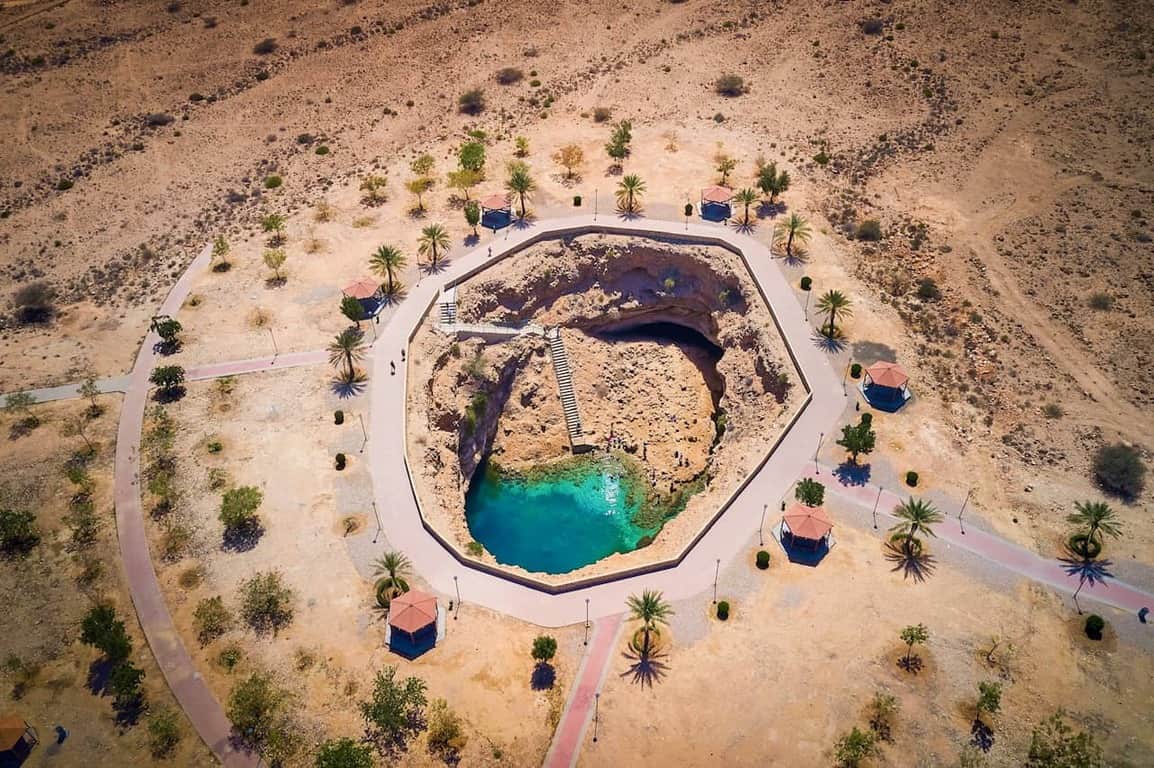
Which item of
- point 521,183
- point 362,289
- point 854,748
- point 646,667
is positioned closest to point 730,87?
point 521,183

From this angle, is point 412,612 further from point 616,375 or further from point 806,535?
point 616,375

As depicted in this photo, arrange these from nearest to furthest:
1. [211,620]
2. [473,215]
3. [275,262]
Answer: [211,620] < [275,262] < [473,215]

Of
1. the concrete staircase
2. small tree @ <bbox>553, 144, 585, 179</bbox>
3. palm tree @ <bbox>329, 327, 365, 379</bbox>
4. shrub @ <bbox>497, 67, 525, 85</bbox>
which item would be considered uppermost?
shrub @ <bbox>497, 67, 525, 85</bbox>

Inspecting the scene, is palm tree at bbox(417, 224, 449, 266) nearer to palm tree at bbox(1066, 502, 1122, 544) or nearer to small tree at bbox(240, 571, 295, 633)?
small tree at bbox(240, 571, 295, 633)

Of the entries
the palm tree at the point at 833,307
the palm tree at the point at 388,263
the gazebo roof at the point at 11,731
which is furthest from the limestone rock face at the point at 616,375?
the gazebo roof at the point at 11,731

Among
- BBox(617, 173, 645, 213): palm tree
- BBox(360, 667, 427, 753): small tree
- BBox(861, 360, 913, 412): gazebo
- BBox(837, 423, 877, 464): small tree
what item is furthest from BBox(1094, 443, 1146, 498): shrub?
BBox(360, 667, 427, 753): small tree

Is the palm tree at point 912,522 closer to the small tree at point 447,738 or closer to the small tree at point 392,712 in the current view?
the small tree at point 447,738

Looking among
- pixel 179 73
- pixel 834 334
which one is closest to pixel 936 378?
pixel 834 334
